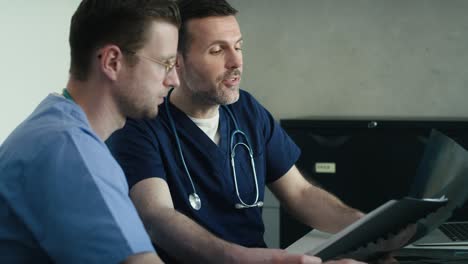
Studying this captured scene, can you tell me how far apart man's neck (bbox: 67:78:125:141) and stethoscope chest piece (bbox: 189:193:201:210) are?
1.65 ft

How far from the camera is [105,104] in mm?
1412

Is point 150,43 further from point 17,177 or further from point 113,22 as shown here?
point 17,177

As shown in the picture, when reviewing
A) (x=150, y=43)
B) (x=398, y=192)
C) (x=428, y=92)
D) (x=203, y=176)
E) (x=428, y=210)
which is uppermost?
(x=150, y=43)

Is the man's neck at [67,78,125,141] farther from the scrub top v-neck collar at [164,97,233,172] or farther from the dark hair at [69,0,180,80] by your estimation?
the scrub top v-neck collar at [164,97,233,172]

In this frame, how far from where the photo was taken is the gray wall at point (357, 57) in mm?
3418

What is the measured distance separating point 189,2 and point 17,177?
1.00 metres

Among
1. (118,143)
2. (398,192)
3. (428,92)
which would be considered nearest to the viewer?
(118,143)

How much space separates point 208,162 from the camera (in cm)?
196

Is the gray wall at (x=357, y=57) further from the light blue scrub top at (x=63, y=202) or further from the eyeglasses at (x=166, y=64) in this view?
the light blue scrub top at (x=63, y=202)

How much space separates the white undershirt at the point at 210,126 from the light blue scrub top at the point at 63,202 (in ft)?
2.51

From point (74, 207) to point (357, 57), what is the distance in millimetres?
2571

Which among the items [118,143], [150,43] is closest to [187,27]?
[118,143]

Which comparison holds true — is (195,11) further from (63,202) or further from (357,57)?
(357,57)

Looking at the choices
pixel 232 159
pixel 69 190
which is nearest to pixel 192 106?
pixel 232 159
